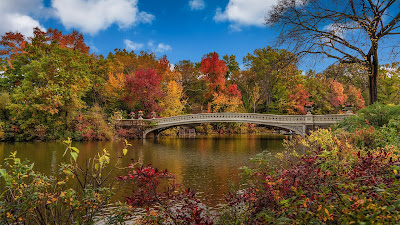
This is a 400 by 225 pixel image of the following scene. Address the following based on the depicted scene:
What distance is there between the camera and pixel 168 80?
35.7 meters

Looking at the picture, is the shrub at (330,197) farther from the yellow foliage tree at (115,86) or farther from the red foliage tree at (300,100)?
the red foliage tree at (300,100)

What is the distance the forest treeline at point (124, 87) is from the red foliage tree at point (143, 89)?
0.34 ft

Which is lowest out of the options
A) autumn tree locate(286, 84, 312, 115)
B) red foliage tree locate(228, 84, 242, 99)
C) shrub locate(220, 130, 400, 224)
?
shrub locate(220, 130, 400, 224)

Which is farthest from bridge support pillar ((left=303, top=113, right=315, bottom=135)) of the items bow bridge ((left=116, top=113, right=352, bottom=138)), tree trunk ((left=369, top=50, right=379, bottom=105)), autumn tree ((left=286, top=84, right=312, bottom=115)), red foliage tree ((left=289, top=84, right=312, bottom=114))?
tree trunk ((left=369, top=50, right=379, bottom=105))

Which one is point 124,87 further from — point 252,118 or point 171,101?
point 252,118

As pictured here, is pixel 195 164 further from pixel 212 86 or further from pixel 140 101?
pixel 212 86

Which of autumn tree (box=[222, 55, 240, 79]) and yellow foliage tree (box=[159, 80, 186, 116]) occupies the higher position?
autumn tree (box=[222, 55, 240, 79])

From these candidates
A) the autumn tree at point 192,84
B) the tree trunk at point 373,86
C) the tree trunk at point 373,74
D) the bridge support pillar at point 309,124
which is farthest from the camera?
the autumn tree at point 192,84

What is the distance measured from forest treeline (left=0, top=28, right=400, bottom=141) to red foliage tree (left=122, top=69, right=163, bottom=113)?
0.10 m

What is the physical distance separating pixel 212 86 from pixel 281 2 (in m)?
25.1

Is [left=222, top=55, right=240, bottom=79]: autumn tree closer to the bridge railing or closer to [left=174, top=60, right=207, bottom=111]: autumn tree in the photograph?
[left=174, top=60, right=207, bottom=111]: autumn tree

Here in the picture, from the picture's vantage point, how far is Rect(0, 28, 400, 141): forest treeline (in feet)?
67.6

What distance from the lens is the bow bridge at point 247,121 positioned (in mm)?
22688

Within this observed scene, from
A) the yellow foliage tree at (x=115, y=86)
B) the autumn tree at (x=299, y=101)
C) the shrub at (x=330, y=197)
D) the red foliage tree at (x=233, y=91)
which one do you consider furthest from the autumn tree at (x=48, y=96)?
the autumn tree at (x=299, y=101)
